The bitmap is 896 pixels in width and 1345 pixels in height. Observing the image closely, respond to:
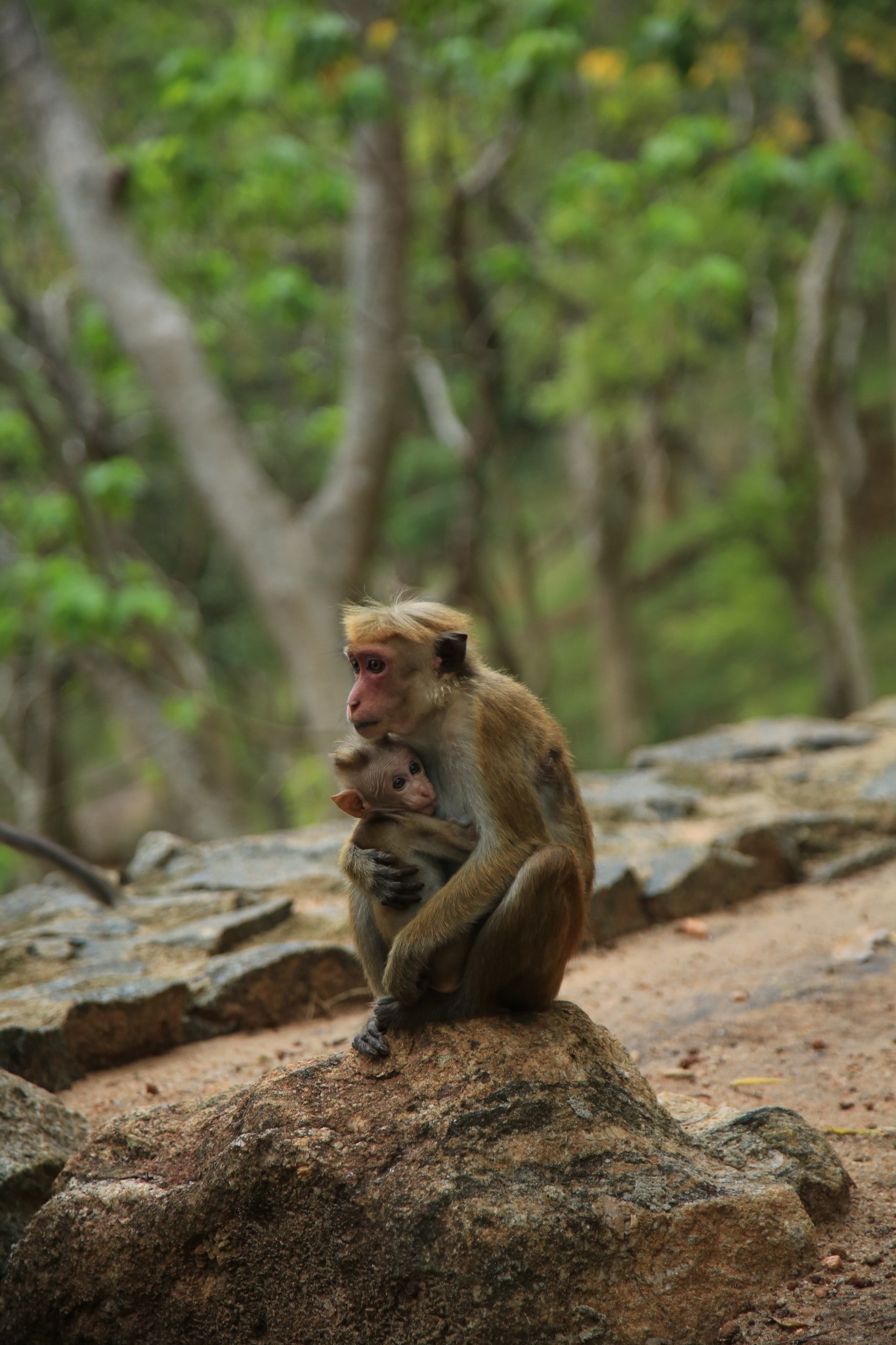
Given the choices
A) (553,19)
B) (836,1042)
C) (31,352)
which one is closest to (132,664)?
(31,352)

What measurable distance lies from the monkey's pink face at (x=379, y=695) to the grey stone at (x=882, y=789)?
5.06 metres

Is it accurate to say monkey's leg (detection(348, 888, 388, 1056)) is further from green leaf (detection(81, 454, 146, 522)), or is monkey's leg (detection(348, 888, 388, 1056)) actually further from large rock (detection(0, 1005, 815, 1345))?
green leaf (detection(81, 454, 146, 522))

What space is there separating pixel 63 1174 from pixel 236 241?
1269 centimetres

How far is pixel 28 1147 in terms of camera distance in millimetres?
3701

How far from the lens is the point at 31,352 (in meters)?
14.5

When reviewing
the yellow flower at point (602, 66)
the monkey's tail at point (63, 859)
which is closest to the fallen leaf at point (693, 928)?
the monkey's tail at point (63, 859)

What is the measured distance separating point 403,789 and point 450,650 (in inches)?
17.1

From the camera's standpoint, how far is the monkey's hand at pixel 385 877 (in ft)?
11.9

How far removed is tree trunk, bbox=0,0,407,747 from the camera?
34.1ft

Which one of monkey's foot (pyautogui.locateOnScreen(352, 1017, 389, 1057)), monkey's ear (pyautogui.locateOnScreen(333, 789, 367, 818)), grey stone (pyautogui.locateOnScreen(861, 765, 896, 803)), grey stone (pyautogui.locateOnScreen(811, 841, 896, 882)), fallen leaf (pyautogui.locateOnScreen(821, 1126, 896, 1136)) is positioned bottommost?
grey stone (pyautogui.locateOnScreen(811, 841, 896, 882))

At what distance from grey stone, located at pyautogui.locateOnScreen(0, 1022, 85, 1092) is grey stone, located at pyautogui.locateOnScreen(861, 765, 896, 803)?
5208mm

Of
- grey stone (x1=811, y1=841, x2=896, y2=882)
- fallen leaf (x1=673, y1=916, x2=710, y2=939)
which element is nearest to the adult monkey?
fallen leaf (x1=673, y1=916, x2=710, y2=939)

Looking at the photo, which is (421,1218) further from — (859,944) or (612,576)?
(612,576)

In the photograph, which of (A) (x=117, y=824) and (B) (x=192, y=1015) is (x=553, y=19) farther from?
(A) (x=117, y=824)
